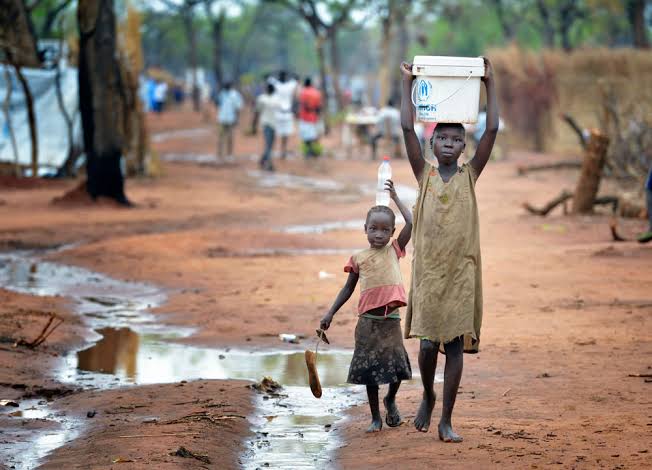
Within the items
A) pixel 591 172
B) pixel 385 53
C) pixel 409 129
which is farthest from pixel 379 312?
pixel 385 53

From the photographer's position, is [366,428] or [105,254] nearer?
[366,428]

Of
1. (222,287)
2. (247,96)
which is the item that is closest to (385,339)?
(222,287)

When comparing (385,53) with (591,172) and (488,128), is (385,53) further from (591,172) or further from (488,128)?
(488,128)

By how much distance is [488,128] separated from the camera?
5.24 m

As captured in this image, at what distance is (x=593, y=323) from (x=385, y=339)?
3.32 meters

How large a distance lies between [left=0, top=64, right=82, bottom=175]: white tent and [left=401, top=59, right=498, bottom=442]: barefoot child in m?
18.2

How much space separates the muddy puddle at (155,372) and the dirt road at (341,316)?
132mm

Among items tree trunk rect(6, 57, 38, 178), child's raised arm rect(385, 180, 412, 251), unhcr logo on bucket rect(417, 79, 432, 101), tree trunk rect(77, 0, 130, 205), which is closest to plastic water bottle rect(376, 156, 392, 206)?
child's raised arm rect(385, 180, 412, 251)

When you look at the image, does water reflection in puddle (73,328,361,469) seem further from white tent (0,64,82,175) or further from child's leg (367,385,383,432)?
white tent (0,64,82,175)

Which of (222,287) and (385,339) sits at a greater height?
(385,339)

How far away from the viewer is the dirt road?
522cm

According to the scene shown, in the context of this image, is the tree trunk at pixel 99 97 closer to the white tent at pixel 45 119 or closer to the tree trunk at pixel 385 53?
the white tent at pixel 45 119

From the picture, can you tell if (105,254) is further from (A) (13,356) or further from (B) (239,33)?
(B) (239,33)

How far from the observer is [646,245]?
39.8 ft
